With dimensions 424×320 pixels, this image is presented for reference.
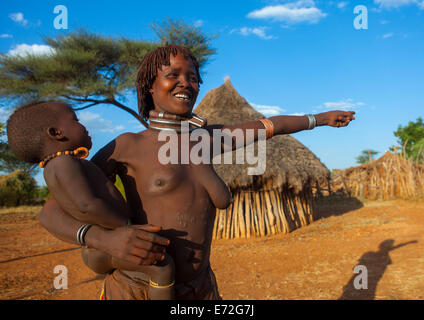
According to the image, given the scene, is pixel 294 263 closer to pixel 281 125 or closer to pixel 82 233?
pixel 281 125

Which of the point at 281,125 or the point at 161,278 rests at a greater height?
the point at 281,125

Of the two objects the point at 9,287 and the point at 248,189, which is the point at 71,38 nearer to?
the point at 248,189

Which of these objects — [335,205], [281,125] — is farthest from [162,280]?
[335,205]

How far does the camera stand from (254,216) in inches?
343

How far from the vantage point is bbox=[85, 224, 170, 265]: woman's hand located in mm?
1144

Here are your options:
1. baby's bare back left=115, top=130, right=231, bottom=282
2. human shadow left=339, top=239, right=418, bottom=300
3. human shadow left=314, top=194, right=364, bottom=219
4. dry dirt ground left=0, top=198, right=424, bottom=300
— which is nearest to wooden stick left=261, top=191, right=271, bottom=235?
dry dirt ground left=0, top=198, right=424, bottom=300

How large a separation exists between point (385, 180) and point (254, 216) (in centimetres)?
857

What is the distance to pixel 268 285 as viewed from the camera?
16.6ft

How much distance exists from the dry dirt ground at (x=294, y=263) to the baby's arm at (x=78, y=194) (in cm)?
392

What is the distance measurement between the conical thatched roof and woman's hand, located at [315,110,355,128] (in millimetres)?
6458

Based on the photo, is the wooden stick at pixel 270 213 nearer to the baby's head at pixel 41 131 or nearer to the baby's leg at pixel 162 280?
the baby's leg at pixel 162 280

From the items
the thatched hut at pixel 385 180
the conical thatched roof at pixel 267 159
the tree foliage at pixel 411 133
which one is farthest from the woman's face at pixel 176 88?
the tree foliage at pixel 411 133

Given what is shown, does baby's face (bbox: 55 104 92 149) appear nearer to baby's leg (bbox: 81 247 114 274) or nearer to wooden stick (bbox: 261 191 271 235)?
baby's leg (bbox: 81 247 114 274)

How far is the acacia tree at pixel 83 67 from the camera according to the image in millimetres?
10664
